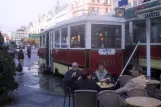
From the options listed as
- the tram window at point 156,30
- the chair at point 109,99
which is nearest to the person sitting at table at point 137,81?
the chair at point 109,99

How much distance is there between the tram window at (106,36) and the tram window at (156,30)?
1.54 metres

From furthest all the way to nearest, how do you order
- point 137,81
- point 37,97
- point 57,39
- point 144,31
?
point 57,39 → point 144,31 → point 37,97 → point 137,81

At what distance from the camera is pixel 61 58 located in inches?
513

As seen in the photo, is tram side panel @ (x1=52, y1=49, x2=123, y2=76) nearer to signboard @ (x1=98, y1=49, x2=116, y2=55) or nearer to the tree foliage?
signboard @ (x1=98, y1=49, x2=116, y2=55)

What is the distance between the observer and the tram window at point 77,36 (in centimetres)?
1120

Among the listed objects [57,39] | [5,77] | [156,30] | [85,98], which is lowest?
[85,98]

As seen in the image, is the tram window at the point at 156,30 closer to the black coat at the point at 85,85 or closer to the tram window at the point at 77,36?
the tram window at the point at 77,36

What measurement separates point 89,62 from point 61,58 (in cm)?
250

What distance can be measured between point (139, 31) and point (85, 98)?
6.49 m

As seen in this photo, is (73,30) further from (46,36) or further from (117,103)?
(117,103)

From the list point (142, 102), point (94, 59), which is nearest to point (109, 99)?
point (142, 102)

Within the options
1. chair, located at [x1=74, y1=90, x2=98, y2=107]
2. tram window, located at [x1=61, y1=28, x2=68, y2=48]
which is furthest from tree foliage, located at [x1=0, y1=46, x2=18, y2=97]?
tram window, located at [x1=61, y1=28, x2=68, y2=48]

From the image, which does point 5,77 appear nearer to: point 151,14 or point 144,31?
point 151,14

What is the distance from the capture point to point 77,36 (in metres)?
11.6
